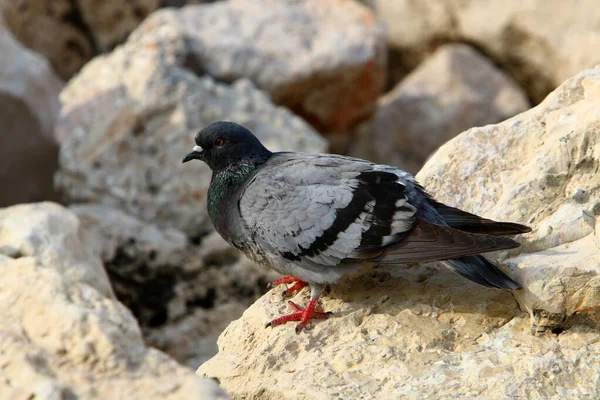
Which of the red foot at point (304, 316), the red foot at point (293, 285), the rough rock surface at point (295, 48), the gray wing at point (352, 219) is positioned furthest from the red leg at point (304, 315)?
the rough rock surface at point (295, 48)

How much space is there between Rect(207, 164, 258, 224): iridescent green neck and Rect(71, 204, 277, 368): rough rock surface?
6.23 ft

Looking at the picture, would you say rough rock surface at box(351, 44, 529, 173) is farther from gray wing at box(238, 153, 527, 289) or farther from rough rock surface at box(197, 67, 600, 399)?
gray wing at box(238, 153, 527, 289)

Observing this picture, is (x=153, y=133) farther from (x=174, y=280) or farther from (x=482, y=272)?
(x=482, y=272)

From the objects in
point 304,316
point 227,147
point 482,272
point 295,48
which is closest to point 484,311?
point 482,272

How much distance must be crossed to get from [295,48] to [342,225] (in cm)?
516

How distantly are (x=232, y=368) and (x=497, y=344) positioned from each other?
4.67ft

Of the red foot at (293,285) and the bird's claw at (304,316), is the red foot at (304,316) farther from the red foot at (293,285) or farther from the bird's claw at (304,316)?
the red foot at (293,285)

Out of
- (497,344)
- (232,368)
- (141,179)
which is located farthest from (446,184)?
(141,179)

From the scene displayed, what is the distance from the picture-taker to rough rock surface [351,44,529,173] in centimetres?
1032

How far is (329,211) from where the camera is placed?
4.53m

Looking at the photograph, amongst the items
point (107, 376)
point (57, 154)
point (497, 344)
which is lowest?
point (57, 154)

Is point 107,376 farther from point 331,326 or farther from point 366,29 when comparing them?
point 366,29

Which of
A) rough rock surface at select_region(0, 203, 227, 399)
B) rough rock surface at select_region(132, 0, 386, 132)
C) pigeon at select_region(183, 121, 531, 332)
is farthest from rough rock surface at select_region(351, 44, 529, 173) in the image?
rough rock surface at select_region(0, 203, 227, 399)

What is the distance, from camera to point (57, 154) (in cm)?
828
